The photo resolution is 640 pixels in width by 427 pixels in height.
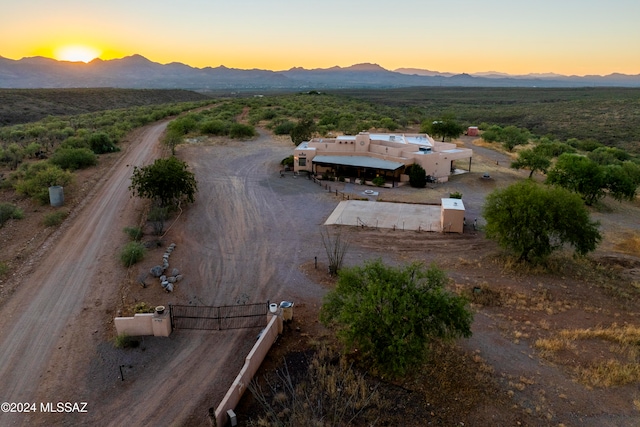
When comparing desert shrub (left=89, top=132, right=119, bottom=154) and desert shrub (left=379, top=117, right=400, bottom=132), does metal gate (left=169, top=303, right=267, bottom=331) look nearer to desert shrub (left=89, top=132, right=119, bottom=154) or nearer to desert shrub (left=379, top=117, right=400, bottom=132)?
desert shrub (left=89, top=132, right=119, bottom=154)

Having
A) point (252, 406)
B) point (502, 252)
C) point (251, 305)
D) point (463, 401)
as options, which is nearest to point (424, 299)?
point (463, 401)

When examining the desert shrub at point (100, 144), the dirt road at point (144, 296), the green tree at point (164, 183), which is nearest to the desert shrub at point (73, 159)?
the desert shrub at point (100, 144)

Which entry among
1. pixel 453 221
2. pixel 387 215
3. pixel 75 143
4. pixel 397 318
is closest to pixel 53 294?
pixel 397 318

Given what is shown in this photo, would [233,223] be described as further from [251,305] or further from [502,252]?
[502,252]

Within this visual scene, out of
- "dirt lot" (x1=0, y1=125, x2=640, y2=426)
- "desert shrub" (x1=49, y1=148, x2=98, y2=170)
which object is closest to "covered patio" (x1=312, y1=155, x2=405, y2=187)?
"dirt lot" (x1=0, y1=125, x2=640, y2=426)

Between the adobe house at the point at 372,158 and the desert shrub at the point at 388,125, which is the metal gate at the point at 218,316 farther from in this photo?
the desert shrub at the point at 388,125
